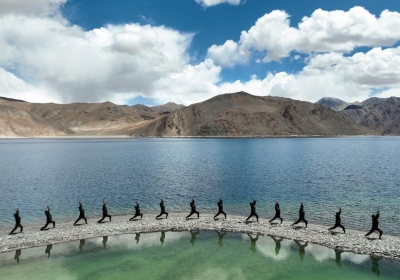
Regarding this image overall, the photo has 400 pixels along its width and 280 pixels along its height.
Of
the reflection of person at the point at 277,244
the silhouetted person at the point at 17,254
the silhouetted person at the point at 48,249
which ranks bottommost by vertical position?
the silhouetted person at the point at 17,254

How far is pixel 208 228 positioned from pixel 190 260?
23.1 feet

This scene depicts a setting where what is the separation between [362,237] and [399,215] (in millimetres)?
11365

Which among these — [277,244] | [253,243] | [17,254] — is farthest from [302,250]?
[17,254]

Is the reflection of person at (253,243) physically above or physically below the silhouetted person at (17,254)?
above

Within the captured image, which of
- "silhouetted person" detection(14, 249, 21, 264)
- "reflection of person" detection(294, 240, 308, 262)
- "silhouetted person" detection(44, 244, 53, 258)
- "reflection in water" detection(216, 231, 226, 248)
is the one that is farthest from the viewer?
"reflection in water" detection(216, 231, 226, 248)

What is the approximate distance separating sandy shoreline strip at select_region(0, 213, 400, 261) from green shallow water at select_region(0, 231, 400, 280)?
3.34 ft

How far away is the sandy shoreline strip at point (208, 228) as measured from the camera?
24.7 metres

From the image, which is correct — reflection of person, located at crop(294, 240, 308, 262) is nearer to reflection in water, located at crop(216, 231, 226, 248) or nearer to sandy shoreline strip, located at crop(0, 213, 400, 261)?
sandy shoreline strip, located at crop(0, 213, 400, 261)

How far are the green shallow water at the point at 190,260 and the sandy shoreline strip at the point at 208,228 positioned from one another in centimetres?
102

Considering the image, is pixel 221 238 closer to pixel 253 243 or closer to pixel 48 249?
pixel 253 243

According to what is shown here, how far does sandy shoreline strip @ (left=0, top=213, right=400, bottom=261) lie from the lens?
2469cm

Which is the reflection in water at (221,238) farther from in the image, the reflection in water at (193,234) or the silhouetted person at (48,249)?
the silhouetted person at (48,249)

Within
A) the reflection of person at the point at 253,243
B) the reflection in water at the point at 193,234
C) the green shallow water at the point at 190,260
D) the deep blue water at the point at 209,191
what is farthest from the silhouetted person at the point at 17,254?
the reflection of person at the point at 253,243

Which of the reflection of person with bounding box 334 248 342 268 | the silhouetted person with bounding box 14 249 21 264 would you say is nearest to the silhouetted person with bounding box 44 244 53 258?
the silhouetted person with bounding box 14 249 21 264
